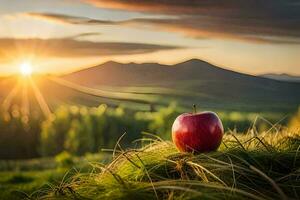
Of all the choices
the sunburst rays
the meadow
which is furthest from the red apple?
the sunburst rays

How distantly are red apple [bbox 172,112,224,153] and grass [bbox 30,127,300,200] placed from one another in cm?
11

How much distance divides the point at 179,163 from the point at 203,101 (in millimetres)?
32533

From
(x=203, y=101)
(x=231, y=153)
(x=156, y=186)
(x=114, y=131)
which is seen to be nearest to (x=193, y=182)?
(x=156, y=186)

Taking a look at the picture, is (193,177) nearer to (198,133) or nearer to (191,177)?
(191,177)

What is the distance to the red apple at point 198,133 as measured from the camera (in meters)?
3.15

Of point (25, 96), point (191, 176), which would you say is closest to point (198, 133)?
point (191, 176)

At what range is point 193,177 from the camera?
2.66m

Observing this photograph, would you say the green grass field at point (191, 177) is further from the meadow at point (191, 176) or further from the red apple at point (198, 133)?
the red apple at point (198, 133)

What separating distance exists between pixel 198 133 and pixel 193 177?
53 cm

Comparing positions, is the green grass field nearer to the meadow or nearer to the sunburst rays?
the meadow

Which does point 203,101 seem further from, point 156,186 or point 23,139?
point 156,186

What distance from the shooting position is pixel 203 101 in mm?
35125

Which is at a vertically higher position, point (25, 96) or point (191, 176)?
point (191, 176)

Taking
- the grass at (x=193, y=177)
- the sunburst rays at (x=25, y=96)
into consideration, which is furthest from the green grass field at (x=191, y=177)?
the sunburst rays at (x=25, y=96)
